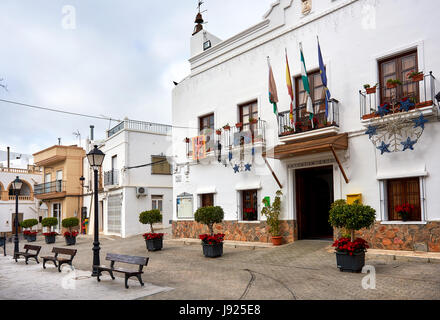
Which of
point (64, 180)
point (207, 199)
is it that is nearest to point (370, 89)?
point (207, 199)

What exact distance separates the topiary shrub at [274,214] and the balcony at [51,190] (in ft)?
68.0

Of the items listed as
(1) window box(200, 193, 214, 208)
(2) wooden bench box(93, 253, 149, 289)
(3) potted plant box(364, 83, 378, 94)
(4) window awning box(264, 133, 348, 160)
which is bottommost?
(2) wooden bench box(93, 253, 149, 289)

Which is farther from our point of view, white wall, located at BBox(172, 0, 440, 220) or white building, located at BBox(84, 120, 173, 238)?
white building, located at BBox(84, 120, 173, 238)

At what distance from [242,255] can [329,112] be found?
204 inches

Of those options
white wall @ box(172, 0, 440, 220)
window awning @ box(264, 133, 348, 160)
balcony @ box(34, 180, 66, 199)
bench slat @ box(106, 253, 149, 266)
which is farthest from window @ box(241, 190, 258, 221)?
balcony @ box(34, 180, 66, 199)

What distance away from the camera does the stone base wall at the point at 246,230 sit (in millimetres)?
13188

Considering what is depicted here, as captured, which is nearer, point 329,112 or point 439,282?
point 439,282

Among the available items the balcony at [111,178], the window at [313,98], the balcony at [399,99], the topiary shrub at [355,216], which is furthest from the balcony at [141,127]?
the topiary shrub at [355,216]

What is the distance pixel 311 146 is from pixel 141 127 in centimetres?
1463

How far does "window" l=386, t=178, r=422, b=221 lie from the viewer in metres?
10.2

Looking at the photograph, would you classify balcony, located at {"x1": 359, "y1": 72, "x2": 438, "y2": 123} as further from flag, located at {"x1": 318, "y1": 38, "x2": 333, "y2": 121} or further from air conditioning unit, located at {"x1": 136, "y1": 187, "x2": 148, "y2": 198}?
air conditioning unit, located at {"x1": 136, "y1": 187, "x2": 148, "y2": 198}

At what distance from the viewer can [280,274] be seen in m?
8.83
